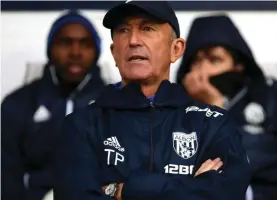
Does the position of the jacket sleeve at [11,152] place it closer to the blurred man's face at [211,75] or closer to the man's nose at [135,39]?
the blurred man's face at [211,75]

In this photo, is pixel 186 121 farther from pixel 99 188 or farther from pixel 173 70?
pixel 173 70

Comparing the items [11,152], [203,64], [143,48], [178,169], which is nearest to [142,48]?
[143,48]

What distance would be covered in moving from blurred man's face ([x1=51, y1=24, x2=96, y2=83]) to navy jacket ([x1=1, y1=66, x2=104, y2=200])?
43 millimetres

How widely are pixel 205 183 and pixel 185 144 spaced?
16 cm

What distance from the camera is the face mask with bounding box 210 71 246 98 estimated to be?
9.42 feet

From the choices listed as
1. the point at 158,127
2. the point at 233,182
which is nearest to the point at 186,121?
A: the point at 158,127

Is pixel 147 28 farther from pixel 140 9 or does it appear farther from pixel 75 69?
pixel 75 69

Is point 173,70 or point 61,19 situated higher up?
point 61,19

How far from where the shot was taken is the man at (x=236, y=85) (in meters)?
2.80

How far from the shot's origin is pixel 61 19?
9.64 feet

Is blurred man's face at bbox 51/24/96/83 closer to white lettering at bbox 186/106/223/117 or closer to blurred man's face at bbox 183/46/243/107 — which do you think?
blurred man's face at bbox 183/46/243/107

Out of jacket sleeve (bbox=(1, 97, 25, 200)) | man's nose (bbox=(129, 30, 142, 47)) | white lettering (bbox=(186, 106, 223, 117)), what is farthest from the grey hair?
jacket sleeve (bbox=(1, 97, 25, 200))

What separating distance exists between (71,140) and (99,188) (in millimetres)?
203

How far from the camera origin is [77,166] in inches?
85.4
